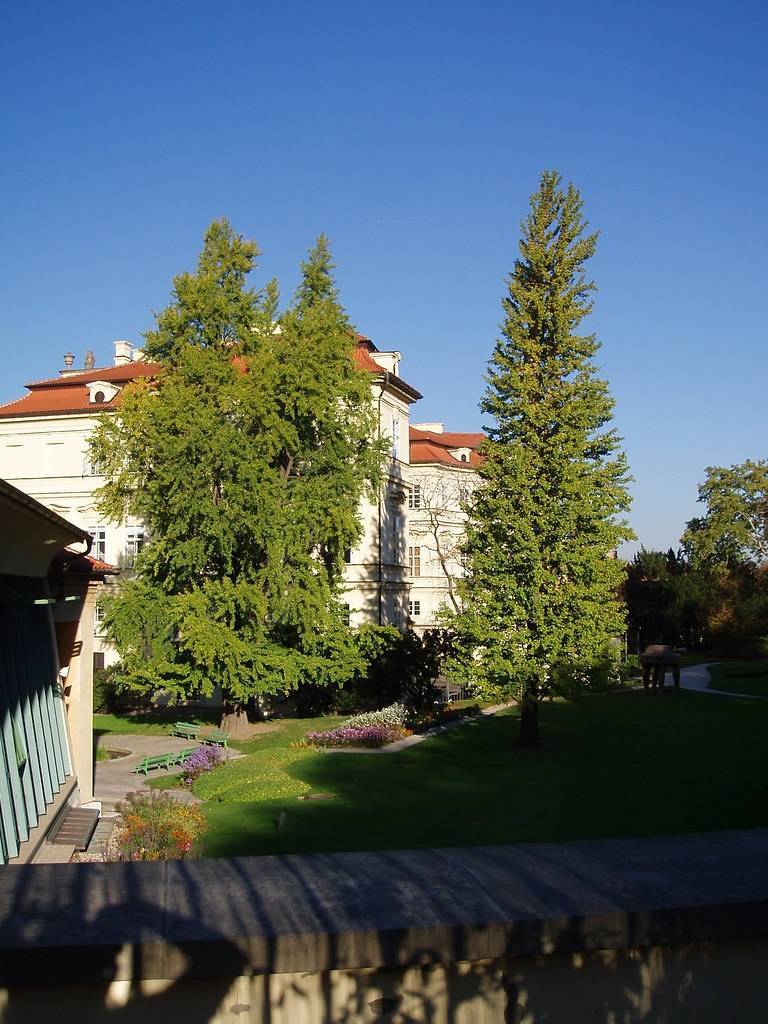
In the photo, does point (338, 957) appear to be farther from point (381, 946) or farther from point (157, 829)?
point (157, 829)

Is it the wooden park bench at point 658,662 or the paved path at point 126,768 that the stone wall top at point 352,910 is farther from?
the wooden park bench at point 658,662

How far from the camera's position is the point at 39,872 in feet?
12.8

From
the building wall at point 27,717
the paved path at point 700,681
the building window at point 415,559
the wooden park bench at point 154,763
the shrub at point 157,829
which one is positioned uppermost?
the building window at point 415,559

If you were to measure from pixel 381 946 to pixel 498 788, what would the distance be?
59.3 feet

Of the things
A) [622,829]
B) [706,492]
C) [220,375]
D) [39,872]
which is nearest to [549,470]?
[220,375]

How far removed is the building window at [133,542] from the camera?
44.6 m

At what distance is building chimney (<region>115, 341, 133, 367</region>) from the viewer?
2056 inches

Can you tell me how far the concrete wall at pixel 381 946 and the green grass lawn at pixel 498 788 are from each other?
426 inches

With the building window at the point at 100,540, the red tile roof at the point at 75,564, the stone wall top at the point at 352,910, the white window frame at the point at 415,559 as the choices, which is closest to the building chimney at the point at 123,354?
the building window at the point at 100,540

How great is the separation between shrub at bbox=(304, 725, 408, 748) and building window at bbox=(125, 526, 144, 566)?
18155mm

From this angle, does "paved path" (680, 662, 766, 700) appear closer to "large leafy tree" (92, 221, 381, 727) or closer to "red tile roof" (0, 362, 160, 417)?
"large leafy tree" (92, 221, 381, 727)

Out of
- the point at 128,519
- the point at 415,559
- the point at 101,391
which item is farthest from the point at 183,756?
the point at 415,559

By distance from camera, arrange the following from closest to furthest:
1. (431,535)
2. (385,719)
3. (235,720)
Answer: (385,719) → (235,720) → (431,535)

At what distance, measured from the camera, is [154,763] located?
25.8m
